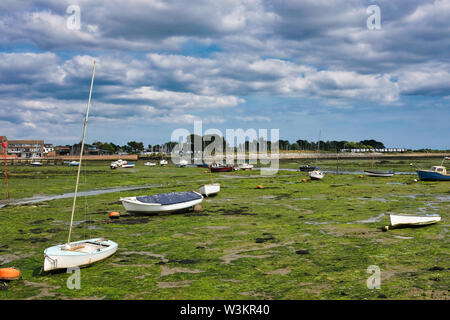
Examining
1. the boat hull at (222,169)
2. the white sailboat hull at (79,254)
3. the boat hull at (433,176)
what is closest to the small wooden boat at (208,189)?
the white sailboat hull at (79,254)

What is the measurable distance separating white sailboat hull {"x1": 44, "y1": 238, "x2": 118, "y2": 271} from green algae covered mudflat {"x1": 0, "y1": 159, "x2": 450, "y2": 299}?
1.47 feet

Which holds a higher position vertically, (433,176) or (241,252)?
(433,176)

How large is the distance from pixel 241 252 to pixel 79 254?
7677 mm

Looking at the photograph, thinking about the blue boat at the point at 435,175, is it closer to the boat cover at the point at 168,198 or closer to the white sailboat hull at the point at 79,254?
the boat cover at the point at 168,198

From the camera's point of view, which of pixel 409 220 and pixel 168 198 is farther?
pixel 168 198

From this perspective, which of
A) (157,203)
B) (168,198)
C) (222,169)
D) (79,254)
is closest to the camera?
(79,254)

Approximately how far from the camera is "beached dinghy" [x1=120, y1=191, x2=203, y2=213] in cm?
2805

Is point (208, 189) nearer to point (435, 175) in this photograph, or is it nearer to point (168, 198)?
point (168, 198)

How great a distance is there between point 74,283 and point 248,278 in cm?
695

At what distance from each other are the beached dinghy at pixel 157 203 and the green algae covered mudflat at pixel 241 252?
0.78 m

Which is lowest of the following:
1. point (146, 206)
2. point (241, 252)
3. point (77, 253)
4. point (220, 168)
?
point (241, 252)

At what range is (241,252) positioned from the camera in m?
18.7

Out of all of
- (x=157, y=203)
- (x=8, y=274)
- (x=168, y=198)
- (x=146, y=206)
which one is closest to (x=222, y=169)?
(x=168, y=198)

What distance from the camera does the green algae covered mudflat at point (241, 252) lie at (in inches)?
545
